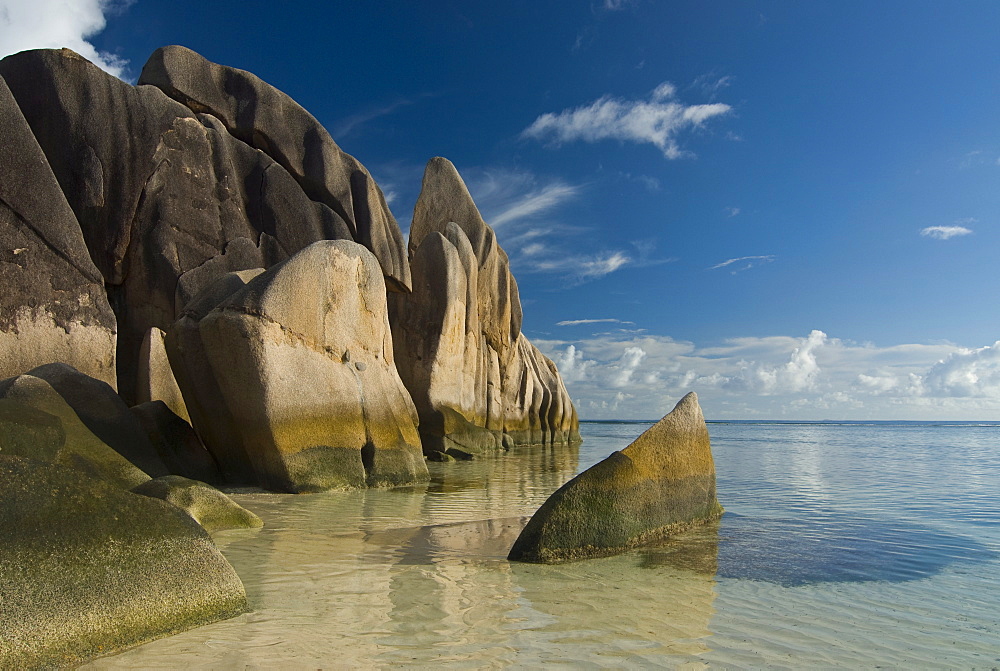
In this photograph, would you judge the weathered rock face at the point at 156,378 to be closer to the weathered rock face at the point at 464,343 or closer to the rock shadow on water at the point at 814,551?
the weathered rock face at the point at 464,343

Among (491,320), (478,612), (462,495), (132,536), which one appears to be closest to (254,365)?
(462,495)

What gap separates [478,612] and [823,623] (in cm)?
217

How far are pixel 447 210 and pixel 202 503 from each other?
20.6 meters

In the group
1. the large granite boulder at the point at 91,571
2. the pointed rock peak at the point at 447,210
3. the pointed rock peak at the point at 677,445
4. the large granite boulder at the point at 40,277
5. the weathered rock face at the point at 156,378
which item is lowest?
the large granite boulder at the point at 91,571

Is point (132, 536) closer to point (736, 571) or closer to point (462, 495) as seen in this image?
point (736, 571)

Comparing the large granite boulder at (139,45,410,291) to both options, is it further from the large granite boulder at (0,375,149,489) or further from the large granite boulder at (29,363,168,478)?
the large granite boulder at (0,375,149,489)

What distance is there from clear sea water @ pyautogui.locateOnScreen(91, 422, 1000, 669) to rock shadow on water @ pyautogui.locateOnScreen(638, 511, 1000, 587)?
0.03 m

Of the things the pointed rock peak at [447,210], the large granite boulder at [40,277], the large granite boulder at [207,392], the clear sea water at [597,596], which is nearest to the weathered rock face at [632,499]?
the clear sea water at [597,596]

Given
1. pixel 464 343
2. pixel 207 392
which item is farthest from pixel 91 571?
pixel 464 343

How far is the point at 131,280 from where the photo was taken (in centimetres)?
1538

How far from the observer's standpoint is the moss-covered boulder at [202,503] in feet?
20.8

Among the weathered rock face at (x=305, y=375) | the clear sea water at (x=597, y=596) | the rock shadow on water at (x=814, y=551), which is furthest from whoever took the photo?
the weathered rock face at (x=305, y=375)

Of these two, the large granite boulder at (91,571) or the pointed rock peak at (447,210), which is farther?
the pointed rock peak at (447,210)

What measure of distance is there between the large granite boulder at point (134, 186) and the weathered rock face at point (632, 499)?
1172 cm
